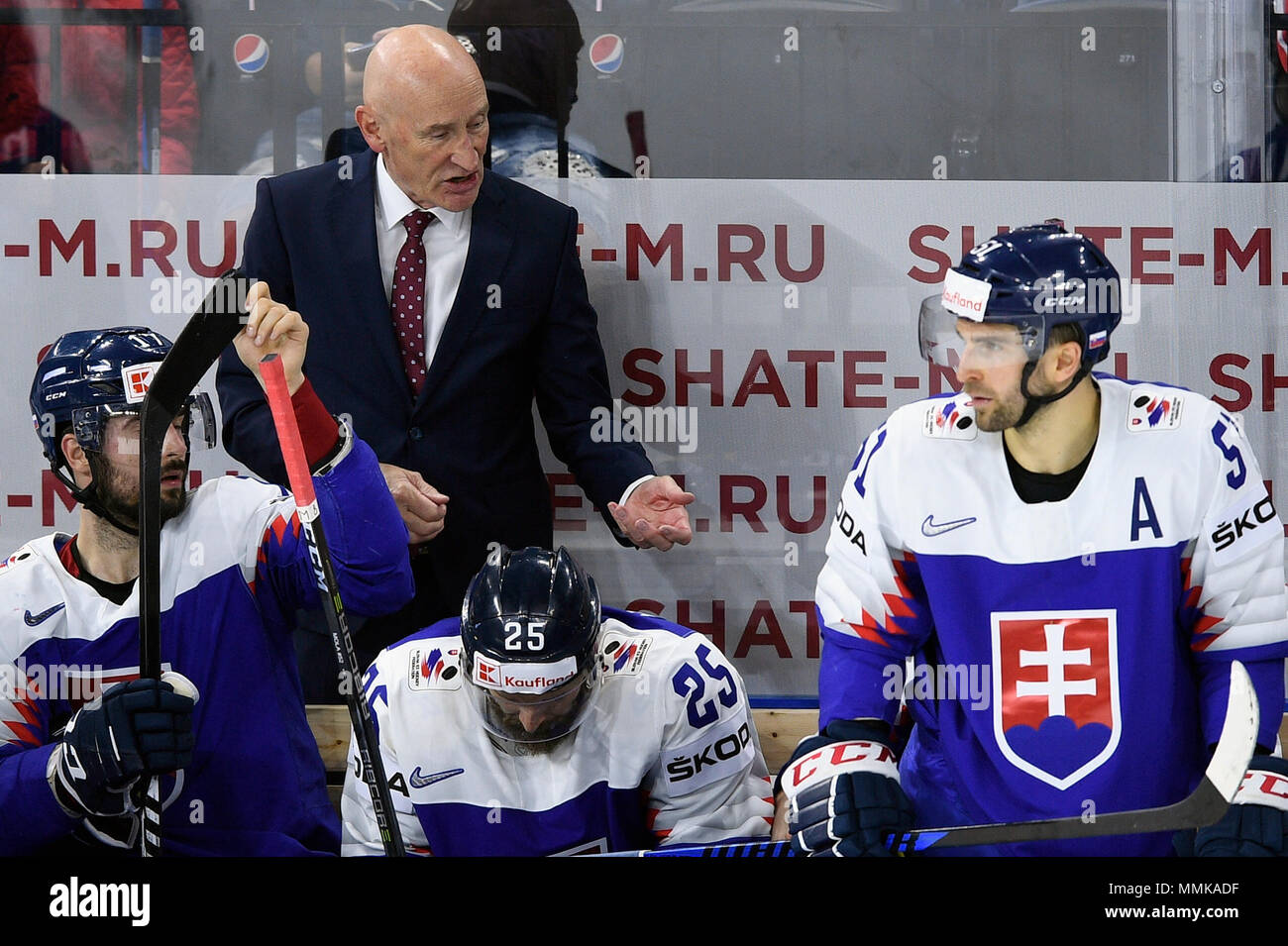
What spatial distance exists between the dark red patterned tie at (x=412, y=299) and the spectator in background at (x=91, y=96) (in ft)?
1.12

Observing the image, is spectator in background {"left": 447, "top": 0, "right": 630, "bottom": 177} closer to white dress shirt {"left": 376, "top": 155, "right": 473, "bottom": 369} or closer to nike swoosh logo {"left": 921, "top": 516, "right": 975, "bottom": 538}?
white dress shirt {"left": 376, "top": 155, "right": 473, "bottom": 369}

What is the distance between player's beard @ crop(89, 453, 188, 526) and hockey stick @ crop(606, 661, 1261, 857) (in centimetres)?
85

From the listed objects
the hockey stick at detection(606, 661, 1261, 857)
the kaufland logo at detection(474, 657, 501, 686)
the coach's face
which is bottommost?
the hockey stick at detection(606, 661, 1261, 857)

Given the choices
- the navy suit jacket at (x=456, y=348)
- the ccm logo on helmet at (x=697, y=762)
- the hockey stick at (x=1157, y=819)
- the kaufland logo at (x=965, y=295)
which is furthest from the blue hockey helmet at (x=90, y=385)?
the kaufland logo at (x=965, y=295)

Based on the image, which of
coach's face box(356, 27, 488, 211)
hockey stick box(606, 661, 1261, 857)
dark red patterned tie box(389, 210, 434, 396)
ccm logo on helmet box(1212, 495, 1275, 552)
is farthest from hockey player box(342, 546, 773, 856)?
ccm logo on helmet box(1212, 495, 1275, 552)

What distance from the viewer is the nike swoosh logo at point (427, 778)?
1973mm

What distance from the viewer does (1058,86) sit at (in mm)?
1979

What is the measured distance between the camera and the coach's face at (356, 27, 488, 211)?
6.53ft

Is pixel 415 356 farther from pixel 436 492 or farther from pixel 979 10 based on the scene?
pixel 979 10

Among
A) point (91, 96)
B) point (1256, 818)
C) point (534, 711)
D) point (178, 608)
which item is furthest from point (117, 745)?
point (1256, 818)

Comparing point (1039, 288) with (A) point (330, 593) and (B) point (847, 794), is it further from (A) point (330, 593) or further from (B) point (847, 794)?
(A) point (330, 593)

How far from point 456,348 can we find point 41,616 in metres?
0.70

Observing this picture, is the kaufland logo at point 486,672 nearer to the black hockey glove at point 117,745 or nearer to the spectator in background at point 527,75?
the black hockey glove at point 117,745

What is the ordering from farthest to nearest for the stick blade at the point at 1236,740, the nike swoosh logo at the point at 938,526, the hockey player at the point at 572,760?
the hockey player at the point at 572,760, the nike swoosh logo at the point at 938,526, the stick blade at the point at 1236,740
